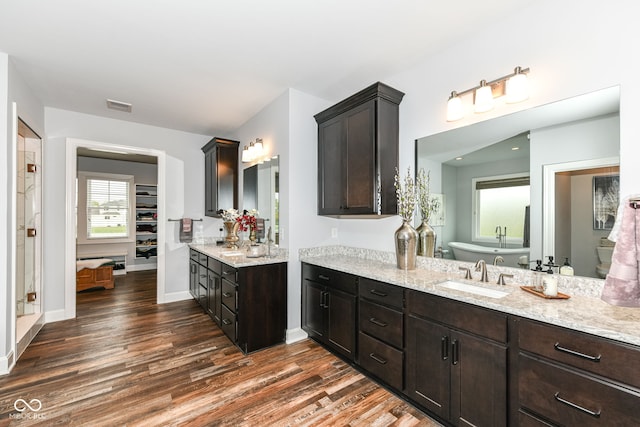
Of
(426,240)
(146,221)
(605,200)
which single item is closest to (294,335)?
(426,240)

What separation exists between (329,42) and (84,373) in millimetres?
3454

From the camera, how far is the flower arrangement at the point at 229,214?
12.9ft

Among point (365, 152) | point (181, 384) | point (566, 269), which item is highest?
point (365, 152)

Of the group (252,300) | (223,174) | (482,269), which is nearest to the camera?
(482,269)

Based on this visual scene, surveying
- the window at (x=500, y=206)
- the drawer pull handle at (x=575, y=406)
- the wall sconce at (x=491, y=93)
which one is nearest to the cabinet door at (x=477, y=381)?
the drawer pull handle at (x=575, y=406)

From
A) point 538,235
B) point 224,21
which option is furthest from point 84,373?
point 538,235

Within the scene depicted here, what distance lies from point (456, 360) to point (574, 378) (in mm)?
562

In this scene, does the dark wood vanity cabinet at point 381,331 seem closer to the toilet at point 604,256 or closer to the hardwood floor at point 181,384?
the hardwood floor at point 181,384

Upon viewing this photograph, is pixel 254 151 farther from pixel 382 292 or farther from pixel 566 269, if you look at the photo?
pixel 566 269

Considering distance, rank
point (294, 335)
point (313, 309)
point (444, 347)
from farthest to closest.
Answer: point (294, 335) < point (313, 309) < point (444, 347)

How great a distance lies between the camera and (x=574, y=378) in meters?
1.29

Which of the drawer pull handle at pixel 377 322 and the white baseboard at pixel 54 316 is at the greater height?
the drawer pull handle at pixel 377 322

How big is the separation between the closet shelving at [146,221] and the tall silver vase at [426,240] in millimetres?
6586

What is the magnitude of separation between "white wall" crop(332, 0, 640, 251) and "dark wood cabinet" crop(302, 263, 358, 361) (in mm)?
1247
